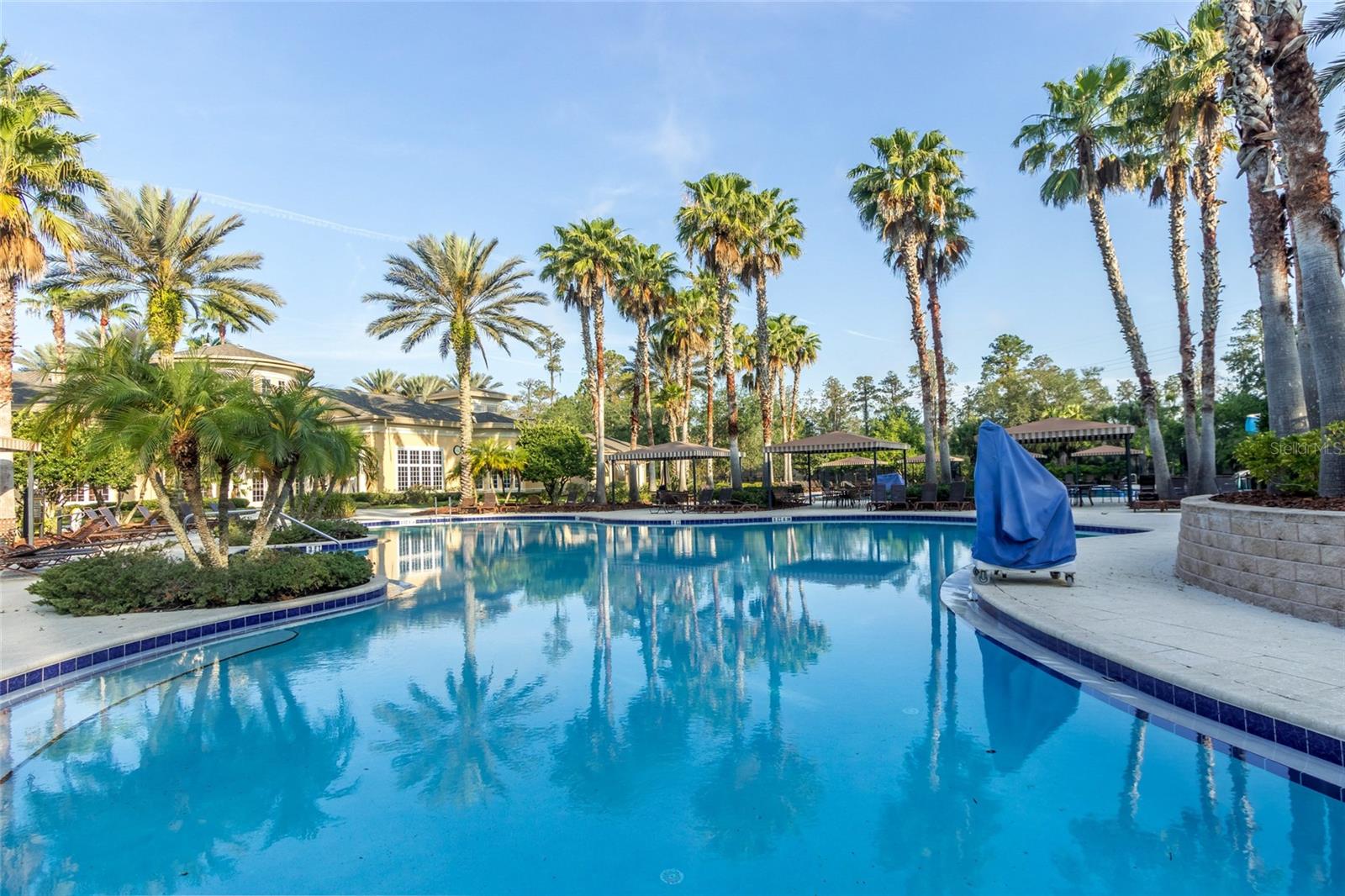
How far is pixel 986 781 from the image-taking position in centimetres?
362

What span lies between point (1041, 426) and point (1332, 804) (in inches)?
765

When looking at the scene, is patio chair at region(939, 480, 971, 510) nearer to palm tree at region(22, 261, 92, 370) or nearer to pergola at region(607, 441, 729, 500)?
pergola at region(607, 441, 729, 500)

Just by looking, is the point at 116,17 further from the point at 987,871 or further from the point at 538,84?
the point at 987,871

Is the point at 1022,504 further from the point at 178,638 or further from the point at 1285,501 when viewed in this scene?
the point at 178,638

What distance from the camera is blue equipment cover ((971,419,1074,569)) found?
7738 millimetres

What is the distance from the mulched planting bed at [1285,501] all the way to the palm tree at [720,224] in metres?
15.7

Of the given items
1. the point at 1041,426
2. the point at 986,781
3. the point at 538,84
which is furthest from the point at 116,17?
the point at 1041,426

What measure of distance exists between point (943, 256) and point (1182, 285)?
674 centimetres

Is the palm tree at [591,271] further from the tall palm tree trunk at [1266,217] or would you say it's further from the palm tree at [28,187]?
the tall palm tree trunk at [1266,217]

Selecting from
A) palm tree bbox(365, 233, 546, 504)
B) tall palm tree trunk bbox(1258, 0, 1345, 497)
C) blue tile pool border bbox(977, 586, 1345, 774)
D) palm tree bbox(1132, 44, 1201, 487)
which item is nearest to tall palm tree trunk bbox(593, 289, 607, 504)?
palm tree bbox(365, 233, 546, 504)

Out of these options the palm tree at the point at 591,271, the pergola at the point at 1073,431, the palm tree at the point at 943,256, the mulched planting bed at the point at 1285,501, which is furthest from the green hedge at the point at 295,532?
the pergola at the point at 1073,431

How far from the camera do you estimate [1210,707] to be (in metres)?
4.00

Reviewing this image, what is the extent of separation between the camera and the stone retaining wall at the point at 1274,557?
17.8 ft

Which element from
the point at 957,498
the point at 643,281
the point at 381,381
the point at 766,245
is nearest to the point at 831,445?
the point at 957,498
